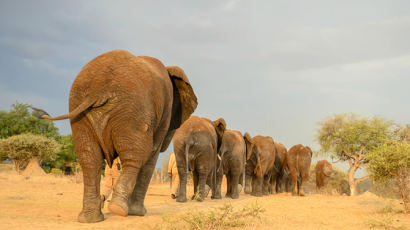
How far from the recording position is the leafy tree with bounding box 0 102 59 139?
3341 centimetres

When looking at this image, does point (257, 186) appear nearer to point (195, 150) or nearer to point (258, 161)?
point (258, 161)

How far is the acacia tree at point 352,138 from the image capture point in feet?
95.1

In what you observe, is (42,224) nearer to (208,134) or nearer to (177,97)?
(177,97)

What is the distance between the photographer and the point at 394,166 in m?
8.06

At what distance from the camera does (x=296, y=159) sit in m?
16.7

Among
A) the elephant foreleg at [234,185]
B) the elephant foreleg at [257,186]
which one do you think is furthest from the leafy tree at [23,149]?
the elephant foreleg at [234,185]

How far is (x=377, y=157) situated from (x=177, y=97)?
4.94m

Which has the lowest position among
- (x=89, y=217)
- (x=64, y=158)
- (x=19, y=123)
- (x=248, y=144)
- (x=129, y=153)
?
(x=89, y=217)

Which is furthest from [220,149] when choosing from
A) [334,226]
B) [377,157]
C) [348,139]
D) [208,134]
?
[348,139]

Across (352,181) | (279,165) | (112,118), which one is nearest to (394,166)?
(112,118)

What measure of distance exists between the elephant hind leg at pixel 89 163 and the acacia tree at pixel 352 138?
27.0 meters

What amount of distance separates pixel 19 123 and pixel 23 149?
9186 mm

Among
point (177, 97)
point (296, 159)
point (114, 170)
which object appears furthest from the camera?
point (296, 159)

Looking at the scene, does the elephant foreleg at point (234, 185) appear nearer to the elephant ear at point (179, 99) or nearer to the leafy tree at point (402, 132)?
the elephant ear at point (179, 99)
